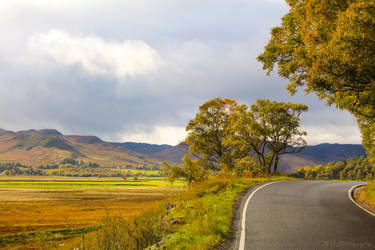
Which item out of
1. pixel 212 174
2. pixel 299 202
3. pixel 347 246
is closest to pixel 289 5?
pixel 299 202

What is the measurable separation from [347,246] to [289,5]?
11.9 meters

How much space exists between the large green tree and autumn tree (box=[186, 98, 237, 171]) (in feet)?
81.6

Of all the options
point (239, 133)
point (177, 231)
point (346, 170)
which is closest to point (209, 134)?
point (239, 133)

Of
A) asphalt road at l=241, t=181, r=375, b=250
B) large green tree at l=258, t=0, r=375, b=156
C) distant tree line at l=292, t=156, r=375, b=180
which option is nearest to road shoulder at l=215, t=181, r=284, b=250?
asphalt road at l=241, t=181, r=375, b=250

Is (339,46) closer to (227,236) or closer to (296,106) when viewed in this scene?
(227,236)

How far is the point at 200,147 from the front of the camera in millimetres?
39562

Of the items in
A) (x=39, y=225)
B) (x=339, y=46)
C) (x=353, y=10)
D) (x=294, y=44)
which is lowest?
(x=39, y=225)

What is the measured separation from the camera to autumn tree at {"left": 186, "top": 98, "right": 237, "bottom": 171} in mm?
39478

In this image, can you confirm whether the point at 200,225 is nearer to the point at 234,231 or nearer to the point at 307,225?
the point at 234,231

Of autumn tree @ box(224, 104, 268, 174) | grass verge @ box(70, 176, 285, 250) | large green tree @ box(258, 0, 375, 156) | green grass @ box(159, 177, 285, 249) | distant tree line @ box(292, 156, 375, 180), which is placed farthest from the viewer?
distant tree line @ box(292, 156, 375, 180)

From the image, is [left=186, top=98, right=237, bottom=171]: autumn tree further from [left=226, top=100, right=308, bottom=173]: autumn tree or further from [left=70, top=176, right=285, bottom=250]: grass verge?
[left=70, top=176, right=285, bottom=250]: grass verge

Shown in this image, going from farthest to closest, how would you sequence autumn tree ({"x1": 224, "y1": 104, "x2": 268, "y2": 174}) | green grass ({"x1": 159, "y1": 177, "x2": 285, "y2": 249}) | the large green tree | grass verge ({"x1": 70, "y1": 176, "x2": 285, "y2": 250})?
autumn tree ({"x1": 224, "y1": 104, "x2": 268, "y2": 174})
the large green tree
grass verge ({"x1": 70, "y1": 176, "x2": 285, "y2": 250})
green grass ({"x1": 159, "y1": 177, "x2": 285, "y2": 249})

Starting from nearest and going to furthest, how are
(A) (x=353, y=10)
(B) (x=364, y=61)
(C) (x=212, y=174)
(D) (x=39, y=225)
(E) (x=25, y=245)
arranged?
(A) (x=353, y=10), (B) (x=364, y=61), (E) (x=25, y=245), (C) (x=212, y=174), (D) (x=39, y=225)

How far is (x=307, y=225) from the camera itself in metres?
9.40
